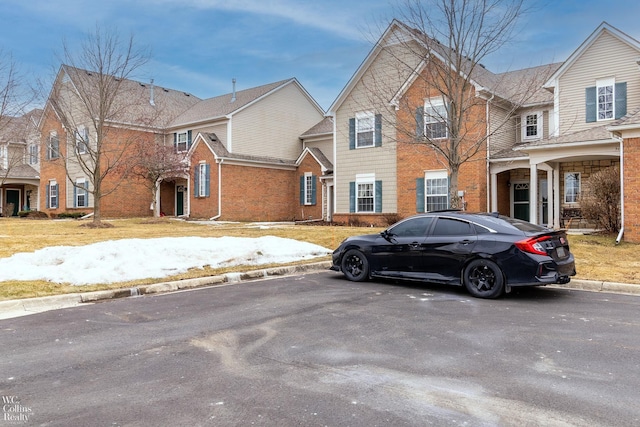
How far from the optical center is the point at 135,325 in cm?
661

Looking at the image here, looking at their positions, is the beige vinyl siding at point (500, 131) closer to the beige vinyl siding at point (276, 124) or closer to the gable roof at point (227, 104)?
the beige vinyl siding at point (276, 124)

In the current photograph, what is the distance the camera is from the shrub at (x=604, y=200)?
16594mm

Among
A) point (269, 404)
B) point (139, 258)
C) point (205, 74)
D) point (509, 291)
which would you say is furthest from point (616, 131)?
point (205, 74)

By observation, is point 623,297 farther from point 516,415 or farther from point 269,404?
point 269,404

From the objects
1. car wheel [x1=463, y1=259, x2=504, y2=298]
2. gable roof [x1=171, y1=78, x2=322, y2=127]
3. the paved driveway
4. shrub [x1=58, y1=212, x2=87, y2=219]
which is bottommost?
the paved driveway

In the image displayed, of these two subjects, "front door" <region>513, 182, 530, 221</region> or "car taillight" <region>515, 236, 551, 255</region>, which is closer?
"car taillight" <region>515, 236, 551, 255</region>

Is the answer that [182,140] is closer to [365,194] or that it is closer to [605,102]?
[365,194]

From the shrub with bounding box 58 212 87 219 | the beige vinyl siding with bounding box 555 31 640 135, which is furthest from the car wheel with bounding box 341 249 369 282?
the shrub with bounding box 58 212 87 219

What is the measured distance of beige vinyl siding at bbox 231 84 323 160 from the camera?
1238 inches

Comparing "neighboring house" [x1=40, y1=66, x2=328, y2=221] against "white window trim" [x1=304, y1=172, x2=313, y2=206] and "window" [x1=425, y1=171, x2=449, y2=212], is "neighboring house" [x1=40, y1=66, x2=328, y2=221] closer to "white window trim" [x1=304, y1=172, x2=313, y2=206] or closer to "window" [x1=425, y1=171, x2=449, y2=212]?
"white window trim" [x1=304, y1=172, x2=313, y2=206]

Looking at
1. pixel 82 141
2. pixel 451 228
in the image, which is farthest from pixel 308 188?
pixel 451 228

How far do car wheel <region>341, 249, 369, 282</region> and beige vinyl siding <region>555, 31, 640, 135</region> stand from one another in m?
15.1

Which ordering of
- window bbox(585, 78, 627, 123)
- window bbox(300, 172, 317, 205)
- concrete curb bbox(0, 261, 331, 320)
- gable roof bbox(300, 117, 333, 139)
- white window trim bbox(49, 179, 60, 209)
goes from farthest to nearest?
white window trim bbox(49, 179, 60, 209), gable roof bbox(300, 117, 333, 139), window bbox(300, 172, 317, 205), window bbox(585, 78, 627, 123), concrete curb bbox(0, 261, 331, 320)

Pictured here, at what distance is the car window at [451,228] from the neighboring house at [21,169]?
3541 cm
